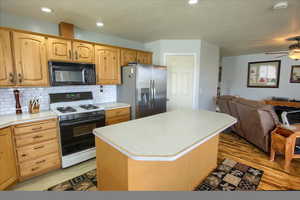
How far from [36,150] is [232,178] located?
115 inches

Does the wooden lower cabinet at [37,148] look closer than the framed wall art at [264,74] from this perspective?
Yes

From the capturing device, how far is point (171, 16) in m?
2.42

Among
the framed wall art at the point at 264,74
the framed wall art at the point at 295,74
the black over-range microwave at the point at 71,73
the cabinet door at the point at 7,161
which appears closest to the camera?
the cabinet door at the point at 7,161

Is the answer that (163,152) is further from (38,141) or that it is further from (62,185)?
(38,141)

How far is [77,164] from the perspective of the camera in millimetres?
2508

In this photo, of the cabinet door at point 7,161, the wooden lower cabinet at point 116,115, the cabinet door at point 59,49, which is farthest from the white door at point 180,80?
the cabinet door at point 7,161

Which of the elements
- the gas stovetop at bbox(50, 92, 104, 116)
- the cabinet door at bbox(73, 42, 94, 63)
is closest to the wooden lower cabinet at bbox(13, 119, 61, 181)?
the gas stovetop at bbox(50, 92, 104, 116)

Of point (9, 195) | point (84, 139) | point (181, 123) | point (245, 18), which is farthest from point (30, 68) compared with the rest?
point (245, 18)

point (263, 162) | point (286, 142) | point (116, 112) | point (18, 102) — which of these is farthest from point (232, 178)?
point (18, 102)

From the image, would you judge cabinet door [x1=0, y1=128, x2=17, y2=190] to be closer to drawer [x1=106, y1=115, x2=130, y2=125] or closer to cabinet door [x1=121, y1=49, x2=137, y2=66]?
drawer [x1=106, y1=115, x2=130, y2=125]

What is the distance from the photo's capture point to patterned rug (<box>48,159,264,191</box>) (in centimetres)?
195

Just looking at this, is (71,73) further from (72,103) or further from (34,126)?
(34,126)

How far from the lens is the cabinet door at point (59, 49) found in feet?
7.77

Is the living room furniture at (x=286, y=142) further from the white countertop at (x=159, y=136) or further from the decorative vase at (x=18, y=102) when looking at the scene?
the decorative vase at (x=18, y=102)
